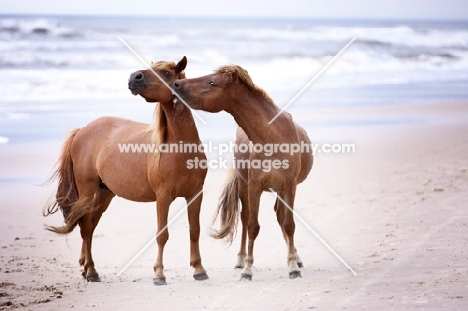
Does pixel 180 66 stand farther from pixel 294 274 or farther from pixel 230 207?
pixel 294 274

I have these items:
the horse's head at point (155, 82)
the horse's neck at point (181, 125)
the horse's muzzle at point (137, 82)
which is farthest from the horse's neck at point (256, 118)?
the horse's muzzle at point (137, 82)

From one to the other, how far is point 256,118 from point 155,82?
0.90m

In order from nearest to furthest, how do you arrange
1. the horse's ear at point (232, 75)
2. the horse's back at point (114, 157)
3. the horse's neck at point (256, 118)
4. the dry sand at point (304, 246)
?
1. the dry sand at point (304, 246)
2. the horse's ear at point (232, 75)
3. the horse's neck at point (256, 118)
4. the horse's back at point (114, 157)

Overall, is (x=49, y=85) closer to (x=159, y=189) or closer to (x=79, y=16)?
(x=159, y=189)

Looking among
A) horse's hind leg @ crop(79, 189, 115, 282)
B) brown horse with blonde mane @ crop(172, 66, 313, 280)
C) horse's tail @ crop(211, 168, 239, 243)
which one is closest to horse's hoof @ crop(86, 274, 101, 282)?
horse's hind leg @ crop(79, 189, 115, 282)

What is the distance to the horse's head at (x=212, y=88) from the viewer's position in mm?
6828

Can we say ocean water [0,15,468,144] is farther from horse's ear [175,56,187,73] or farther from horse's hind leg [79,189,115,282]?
horse's ear [175,56,187,73]


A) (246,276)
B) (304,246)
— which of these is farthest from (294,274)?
(304,246)

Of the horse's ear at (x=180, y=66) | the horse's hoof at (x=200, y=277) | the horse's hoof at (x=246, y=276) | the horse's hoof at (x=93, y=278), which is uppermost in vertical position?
the horse's ear at (x=180, y=66)

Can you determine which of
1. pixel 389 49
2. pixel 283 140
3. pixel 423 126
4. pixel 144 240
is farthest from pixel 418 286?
pixel 389 49

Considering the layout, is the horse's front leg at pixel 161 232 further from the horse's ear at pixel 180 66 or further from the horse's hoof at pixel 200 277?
the horse's ear at pixel 180 66

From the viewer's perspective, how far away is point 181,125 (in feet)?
23.9

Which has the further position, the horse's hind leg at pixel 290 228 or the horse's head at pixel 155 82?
the horse's hind leg at pixel 290 228

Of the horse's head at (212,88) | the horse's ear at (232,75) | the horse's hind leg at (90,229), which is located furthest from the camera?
the horse's hind leg at (90,229)
